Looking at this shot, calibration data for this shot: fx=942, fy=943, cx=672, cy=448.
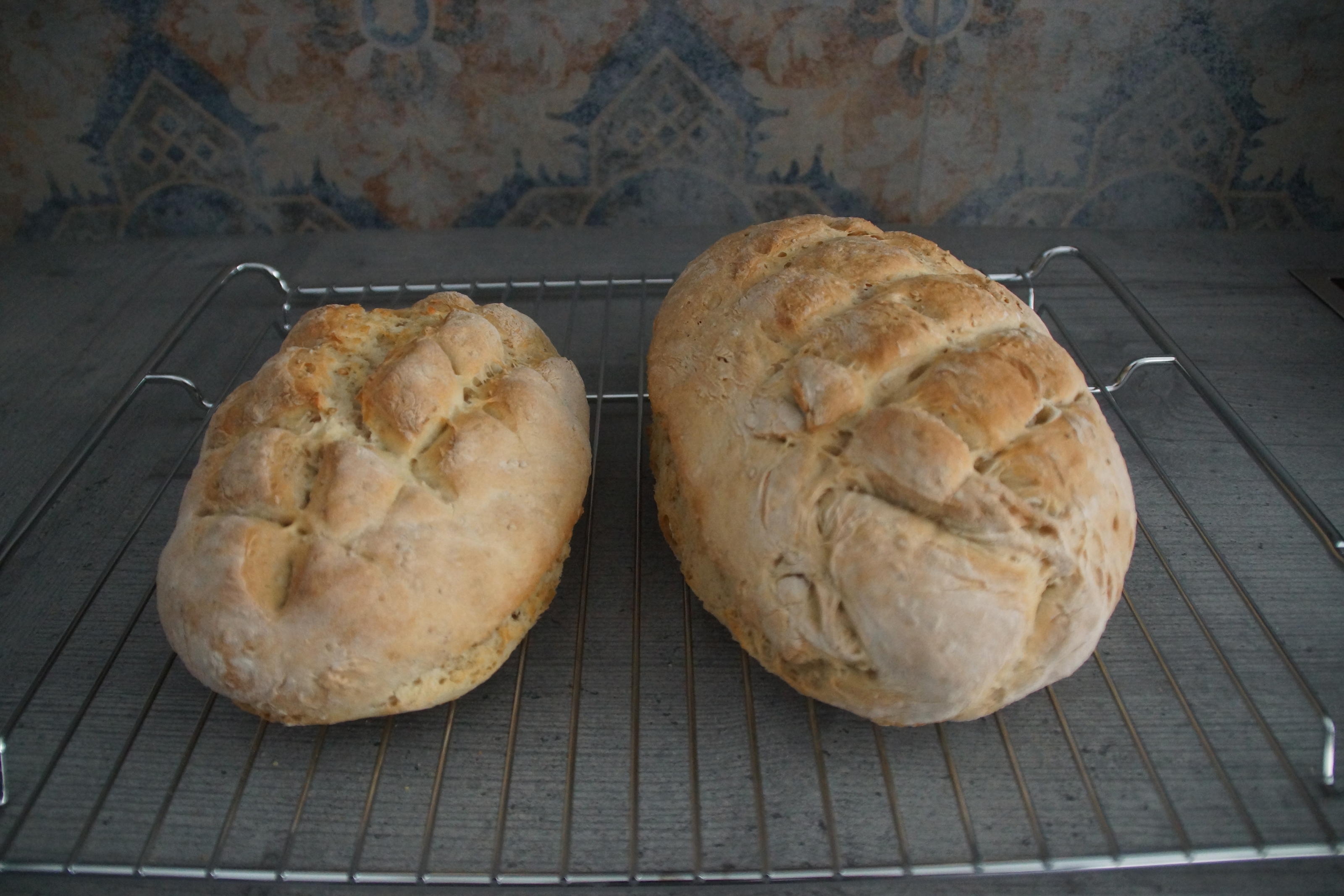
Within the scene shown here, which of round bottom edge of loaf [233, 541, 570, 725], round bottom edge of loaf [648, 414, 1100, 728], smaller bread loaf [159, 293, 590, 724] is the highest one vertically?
smaller bread loaf [159, 293, 590, 724]

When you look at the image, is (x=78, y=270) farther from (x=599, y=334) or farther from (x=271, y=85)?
(x=599, y=334)

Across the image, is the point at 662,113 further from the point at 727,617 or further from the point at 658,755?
the point at 658,755

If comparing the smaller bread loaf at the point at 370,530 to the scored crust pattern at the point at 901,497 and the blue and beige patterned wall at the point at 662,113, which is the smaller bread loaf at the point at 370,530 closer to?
the scored crust pattern at the point at 901,497

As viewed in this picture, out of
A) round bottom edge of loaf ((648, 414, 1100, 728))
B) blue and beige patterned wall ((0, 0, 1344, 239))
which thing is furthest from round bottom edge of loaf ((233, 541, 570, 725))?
blue and beige patterned wall ((0, 0, 1344, 239))

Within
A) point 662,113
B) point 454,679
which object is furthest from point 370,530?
point 662,113

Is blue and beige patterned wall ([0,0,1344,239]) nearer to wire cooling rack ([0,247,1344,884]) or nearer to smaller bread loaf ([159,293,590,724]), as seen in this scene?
wire cooling rack ([0,247,1344,884])
